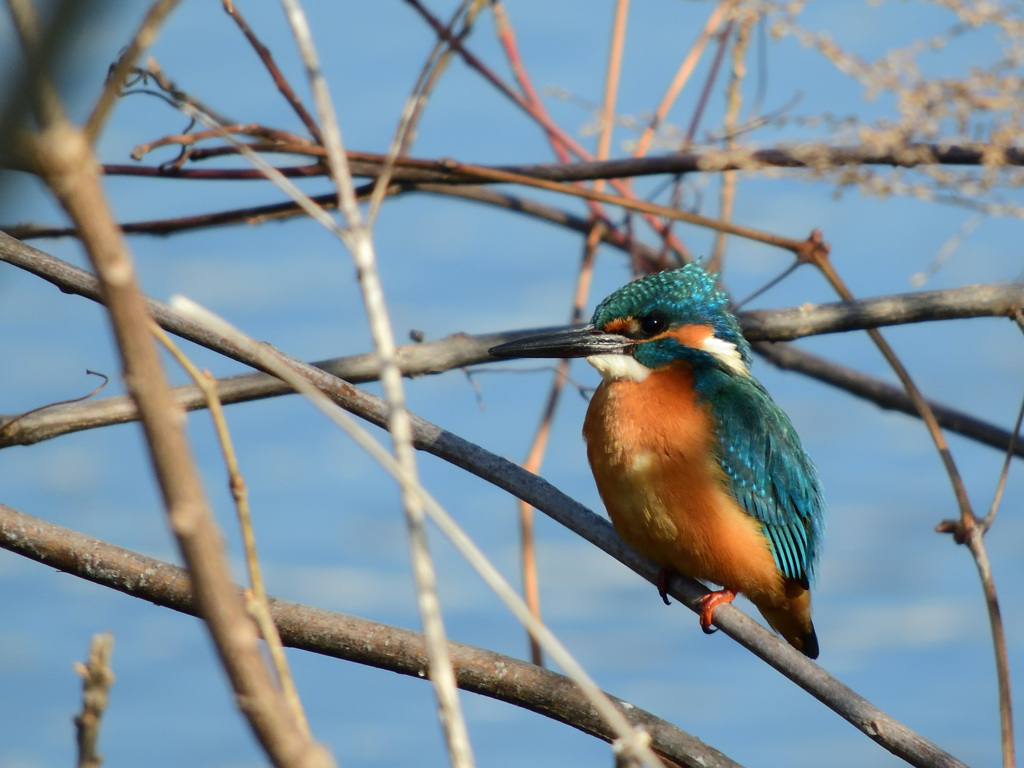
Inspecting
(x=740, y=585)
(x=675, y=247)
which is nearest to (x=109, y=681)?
(x=740, y=585)

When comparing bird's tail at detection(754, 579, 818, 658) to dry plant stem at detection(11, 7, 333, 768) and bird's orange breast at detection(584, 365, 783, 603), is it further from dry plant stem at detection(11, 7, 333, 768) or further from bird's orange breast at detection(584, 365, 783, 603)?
dry plant stem at detection(11, 7, 333, 768)

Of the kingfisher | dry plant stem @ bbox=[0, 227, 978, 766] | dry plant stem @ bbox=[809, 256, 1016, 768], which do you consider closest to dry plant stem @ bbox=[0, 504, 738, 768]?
dry plant stem @ bbox=[0, 227, 978, 766]

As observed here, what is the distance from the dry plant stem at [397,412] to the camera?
0.88 meters

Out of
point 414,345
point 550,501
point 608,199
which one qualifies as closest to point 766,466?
point 608,199

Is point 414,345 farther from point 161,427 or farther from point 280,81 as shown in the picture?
point 161,427

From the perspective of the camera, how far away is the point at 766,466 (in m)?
3.00

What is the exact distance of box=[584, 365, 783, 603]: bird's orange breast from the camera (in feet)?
9.04

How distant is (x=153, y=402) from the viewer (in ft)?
2.00

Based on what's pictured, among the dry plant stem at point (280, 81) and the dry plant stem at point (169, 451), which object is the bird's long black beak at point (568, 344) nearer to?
the dry plant stem at point (280, 81)

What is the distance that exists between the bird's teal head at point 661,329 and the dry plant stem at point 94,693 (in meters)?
2.25

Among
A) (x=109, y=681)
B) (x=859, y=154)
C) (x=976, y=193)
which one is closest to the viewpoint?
(x=109, y=681)

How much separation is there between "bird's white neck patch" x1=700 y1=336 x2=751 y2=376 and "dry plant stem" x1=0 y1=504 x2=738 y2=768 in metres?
1.41

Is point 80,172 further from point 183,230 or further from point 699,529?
point 183,230

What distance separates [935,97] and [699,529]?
3.71 feet
